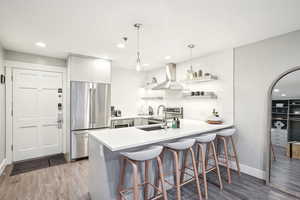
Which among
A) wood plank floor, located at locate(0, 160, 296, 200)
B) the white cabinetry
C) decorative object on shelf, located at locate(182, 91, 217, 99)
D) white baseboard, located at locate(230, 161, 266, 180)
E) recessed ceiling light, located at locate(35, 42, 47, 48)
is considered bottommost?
wood plank floor, located at locate(0, 160, 296, 200)

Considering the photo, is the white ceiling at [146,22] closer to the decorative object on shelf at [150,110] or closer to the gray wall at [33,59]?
the gray wall at [33,59]

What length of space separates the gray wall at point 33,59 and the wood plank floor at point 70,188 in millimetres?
2470

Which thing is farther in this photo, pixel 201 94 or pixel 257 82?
pixel 201 94

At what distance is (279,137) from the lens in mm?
2494

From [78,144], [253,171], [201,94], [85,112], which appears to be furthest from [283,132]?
[78,144]

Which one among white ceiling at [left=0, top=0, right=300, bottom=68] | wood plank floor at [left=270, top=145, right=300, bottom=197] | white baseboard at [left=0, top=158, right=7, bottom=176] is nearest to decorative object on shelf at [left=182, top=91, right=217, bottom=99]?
white ceiling at [left=0, top=0, right=300, bottom=68]

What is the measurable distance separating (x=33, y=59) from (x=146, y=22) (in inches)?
125

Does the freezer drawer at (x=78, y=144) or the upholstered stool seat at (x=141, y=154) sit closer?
the upholstered stool seat at (x=141, y=154)

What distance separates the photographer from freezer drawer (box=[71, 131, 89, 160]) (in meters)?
3.40

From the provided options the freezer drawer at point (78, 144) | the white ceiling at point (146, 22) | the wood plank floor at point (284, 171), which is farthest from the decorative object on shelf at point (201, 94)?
the freezer drawer at point (78, 144)

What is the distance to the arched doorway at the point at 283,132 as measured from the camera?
2.36 meters

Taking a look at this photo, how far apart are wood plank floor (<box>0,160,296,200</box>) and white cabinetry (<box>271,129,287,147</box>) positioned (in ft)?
2.50

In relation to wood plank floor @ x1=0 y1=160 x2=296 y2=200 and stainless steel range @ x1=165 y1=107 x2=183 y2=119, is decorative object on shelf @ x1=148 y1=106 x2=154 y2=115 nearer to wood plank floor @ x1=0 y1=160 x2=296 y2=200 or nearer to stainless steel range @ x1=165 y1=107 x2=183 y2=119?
stainless steel range @ x1=165 y1=107 x2=183 y2=119

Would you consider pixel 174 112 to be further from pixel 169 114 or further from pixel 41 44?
pixel 41 44
